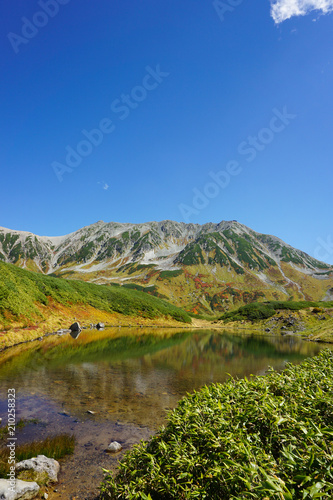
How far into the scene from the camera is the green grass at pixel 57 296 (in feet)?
135

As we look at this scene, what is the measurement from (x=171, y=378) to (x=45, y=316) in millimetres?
39149

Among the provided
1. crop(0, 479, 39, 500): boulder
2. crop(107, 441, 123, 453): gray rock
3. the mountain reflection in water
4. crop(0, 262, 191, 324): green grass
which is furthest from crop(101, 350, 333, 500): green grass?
crop(0, 262, 191, 324): green grass

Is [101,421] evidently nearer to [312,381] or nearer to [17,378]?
[17,378]

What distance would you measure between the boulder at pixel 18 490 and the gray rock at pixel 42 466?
1.02 m

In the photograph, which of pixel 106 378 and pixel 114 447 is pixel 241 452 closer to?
pixel 114 447

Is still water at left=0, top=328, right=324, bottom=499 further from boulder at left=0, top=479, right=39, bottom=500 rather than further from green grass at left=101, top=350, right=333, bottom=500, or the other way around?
green grass at left=101, top=350, right=333, bottom=500

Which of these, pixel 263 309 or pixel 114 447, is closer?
pixel 114 447

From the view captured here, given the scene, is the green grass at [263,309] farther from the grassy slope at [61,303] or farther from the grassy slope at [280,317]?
the grassy slope at [61,303]

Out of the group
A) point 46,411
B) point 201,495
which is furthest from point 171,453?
point 46,411

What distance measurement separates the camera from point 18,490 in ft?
Answer: 24.3

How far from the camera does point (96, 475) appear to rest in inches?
374

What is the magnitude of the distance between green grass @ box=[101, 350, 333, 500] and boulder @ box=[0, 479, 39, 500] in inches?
119

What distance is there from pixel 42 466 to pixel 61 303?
2480 inches

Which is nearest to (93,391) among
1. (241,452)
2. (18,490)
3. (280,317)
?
(18,490)
